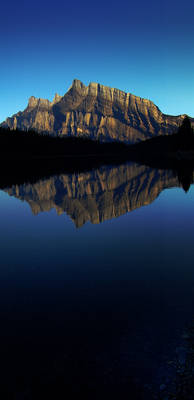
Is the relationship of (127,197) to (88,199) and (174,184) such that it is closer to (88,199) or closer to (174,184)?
(88,199)

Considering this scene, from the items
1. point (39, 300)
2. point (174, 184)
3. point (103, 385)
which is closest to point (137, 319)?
point (103, 385)

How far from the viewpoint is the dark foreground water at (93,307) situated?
5500 millimetres

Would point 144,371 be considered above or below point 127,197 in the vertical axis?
below

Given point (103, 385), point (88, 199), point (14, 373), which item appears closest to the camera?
point (103, 385)

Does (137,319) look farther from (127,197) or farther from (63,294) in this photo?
(127,197)

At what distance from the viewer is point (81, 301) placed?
27.6ft

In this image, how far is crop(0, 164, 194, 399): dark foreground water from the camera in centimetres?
550

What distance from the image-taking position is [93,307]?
8.01 m

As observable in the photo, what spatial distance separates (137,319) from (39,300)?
126 inches

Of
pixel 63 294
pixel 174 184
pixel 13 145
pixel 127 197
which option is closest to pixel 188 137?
pixel 13 145

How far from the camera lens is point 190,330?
6777 millimetres

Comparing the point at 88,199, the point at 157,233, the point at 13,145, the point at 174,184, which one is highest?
the point at 13,145

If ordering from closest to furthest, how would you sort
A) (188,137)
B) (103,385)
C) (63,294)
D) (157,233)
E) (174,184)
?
(103,385)
(63,294)
(157,233)
(174,184)
(188,137)

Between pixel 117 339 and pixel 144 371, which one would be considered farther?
pixel 117 339
